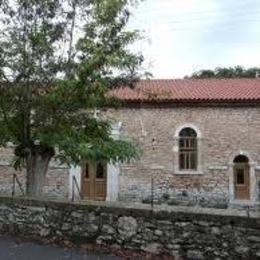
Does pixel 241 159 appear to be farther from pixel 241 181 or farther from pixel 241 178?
pixel 241 181

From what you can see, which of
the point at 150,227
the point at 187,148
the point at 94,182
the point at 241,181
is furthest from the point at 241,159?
the point at 150,227

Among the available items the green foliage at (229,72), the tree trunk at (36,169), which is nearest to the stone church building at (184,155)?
the tree trunk at (36,169)

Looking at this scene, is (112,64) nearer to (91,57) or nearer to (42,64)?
(91,57)

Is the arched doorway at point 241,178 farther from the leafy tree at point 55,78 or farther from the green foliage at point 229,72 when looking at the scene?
the green foliage at point 229,72

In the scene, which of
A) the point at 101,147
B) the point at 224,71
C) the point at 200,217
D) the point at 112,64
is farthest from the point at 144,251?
the point at 224,71

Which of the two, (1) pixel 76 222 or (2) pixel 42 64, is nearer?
(1) pixel 76 222

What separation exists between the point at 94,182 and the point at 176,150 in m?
4.17

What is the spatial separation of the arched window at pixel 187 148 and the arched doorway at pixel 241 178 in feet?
6.12

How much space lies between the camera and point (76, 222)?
8.79m

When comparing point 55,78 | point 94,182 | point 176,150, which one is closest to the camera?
point 55,78

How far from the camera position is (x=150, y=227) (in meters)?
8.00

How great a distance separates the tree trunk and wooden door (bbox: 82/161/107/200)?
38.7ft

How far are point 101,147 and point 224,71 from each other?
3387cm

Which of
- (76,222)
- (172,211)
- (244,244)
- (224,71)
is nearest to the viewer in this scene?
(244,244)
